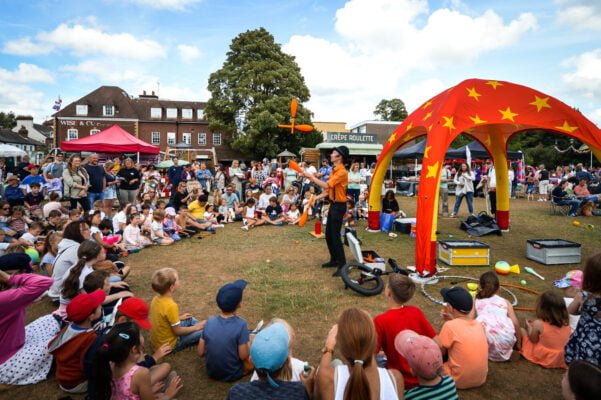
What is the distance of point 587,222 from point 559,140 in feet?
126

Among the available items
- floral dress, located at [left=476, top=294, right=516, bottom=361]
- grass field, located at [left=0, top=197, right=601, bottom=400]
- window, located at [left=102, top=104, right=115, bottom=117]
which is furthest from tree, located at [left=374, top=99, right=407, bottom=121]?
floral dress, located at [left=476, top=294, right=516, bottom=361]

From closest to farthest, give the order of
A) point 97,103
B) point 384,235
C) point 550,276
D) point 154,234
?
point 550,276
point 154,234
point 384,235
point 97,103

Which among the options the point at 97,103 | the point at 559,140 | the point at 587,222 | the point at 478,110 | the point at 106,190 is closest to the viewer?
the point at 478,110

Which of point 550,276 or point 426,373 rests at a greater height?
point 426,373

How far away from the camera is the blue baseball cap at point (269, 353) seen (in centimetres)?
213

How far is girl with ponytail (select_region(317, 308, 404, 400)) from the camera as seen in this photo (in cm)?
197

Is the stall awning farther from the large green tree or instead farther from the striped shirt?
the striped shirt

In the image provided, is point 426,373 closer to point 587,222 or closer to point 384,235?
point 384,235

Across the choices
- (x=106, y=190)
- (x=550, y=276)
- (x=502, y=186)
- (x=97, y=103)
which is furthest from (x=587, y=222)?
(x=97, y=103)

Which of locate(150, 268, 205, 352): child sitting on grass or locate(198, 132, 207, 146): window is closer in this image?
locate(150, 268, 205, 352): child sitting on grass

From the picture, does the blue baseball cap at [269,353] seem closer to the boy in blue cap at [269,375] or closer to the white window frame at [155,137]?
the boy in blue cap at [269,375]

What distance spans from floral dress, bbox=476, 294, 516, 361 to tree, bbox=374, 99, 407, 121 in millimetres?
65769

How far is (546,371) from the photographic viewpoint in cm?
352

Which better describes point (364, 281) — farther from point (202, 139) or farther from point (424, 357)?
point (202, 139)
